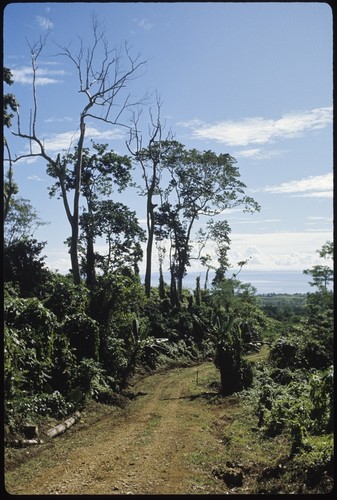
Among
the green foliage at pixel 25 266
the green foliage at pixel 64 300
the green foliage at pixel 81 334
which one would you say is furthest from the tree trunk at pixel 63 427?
the green foliage at pixel 25 266

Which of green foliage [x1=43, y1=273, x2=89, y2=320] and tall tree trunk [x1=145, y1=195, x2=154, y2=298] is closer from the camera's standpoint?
green foliage [x1=43, y1=273, x2=89, y2=320]

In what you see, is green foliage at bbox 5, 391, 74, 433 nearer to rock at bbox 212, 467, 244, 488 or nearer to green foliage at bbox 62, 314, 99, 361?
green foliage at bbox 62, 314, 99, 361

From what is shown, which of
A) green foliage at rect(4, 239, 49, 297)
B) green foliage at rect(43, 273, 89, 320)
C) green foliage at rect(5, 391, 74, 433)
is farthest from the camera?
green foliage at rect(4, 239, 49, 297)

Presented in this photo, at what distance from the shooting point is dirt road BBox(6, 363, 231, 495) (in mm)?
5547

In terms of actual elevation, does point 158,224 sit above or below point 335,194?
above

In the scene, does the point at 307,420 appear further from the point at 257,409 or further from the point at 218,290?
the point at 218,290

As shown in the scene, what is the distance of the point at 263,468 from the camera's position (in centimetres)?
623

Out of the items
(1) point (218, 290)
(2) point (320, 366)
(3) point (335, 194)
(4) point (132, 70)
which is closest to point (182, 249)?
(1) point (218, 290)

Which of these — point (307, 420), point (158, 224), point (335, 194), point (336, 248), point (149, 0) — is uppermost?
point (158, 224)

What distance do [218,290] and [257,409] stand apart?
2228 cm

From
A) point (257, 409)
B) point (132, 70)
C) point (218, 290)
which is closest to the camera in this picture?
point (257, 409)

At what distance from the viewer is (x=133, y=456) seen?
6.81 m

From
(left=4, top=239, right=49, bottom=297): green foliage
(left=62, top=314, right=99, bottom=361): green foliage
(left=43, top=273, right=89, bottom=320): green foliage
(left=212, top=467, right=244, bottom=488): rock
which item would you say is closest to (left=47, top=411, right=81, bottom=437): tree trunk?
(left=62, top=314, right=99, bottom=361): green foliage

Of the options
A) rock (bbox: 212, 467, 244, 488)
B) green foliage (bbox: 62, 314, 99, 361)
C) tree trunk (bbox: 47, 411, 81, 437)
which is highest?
green foliage (bbox: 62, 314, 99, 361)
